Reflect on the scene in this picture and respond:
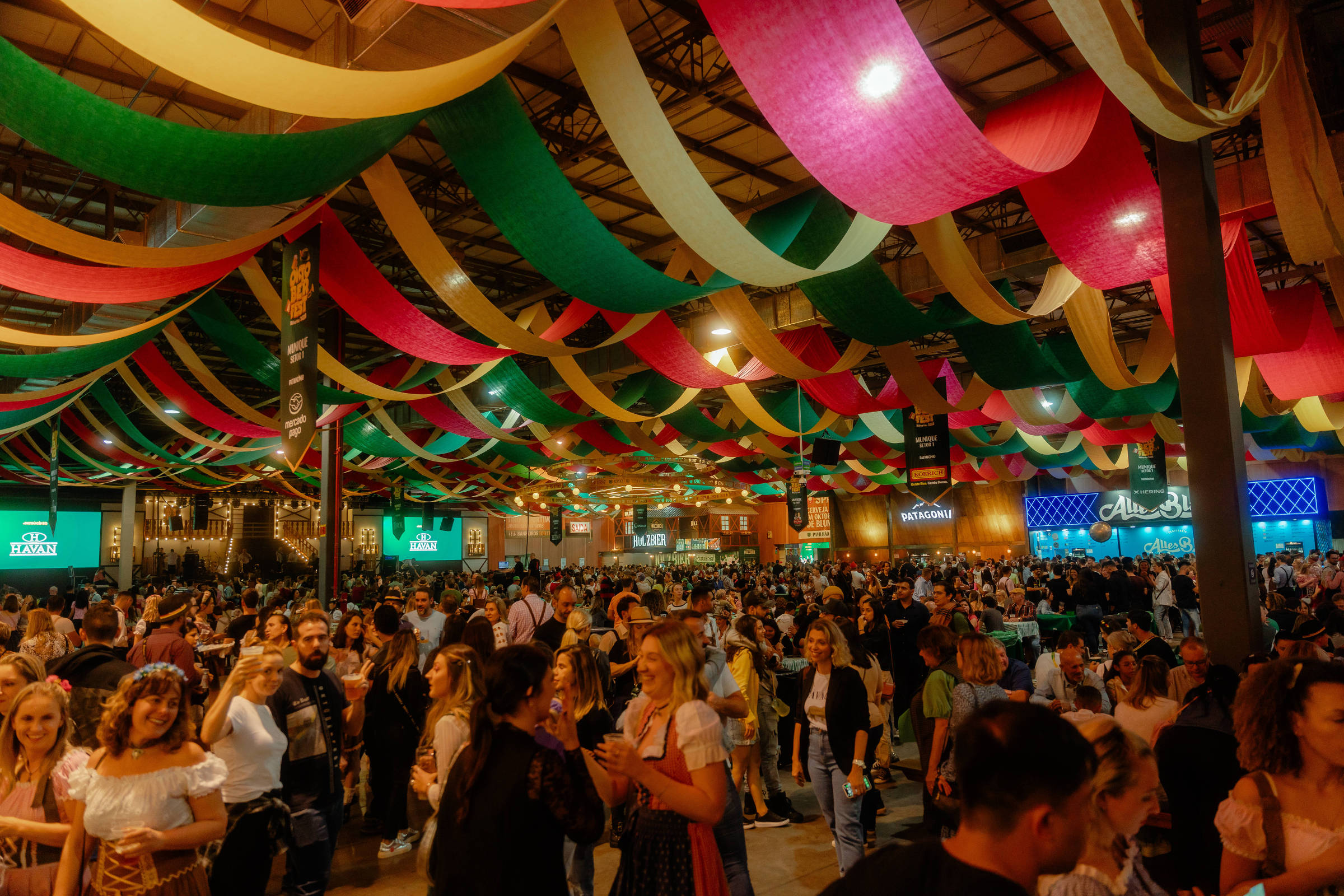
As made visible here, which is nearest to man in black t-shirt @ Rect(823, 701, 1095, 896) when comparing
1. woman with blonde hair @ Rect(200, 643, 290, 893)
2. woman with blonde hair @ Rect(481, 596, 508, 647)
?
woman with blonde hair @ Rect(200, 643, 290, 893)

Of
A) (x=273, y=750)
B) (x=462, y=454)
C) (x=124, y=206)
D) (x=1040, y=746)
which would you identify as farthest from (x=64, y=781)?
(x=462, y=454)

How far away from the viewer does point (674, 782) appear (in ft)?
6.57

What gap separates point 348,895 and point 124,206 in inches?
339

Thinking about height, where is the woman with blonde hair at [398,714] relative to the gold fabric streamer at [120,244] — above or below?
below

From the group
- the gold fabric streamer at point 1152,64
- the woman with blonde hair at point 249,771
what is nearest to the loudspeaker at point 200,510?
the woman with blonde hair at point 249,771

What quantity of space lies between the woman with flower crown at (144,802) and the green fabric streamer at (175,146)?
1903 mm

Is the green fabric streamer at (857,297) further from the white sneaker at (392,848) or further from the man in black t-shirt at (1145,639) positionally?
the white sneaker at (392,848)

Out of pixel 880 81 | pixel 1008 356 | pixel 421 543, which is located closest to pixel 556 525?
pixel 421 543

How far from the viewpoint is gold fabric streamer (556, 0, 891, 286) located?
318 cm

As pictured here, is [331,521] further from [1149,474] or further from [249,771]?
[1149,474]

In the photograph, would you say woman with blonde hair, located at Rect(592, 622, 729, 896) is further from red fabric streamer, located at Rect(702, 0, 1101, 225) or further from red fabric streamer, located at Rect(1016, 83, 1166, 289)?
red fabric streamer, located at Rect(1016, 83, 1166, 289)

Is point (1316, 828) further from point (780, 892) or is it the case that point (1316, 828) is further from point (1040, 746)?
point (780, 892)

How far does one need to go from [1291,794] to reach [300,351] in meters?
4.89

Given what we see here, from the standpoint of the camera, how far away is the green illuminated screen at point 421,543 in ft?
95.2
